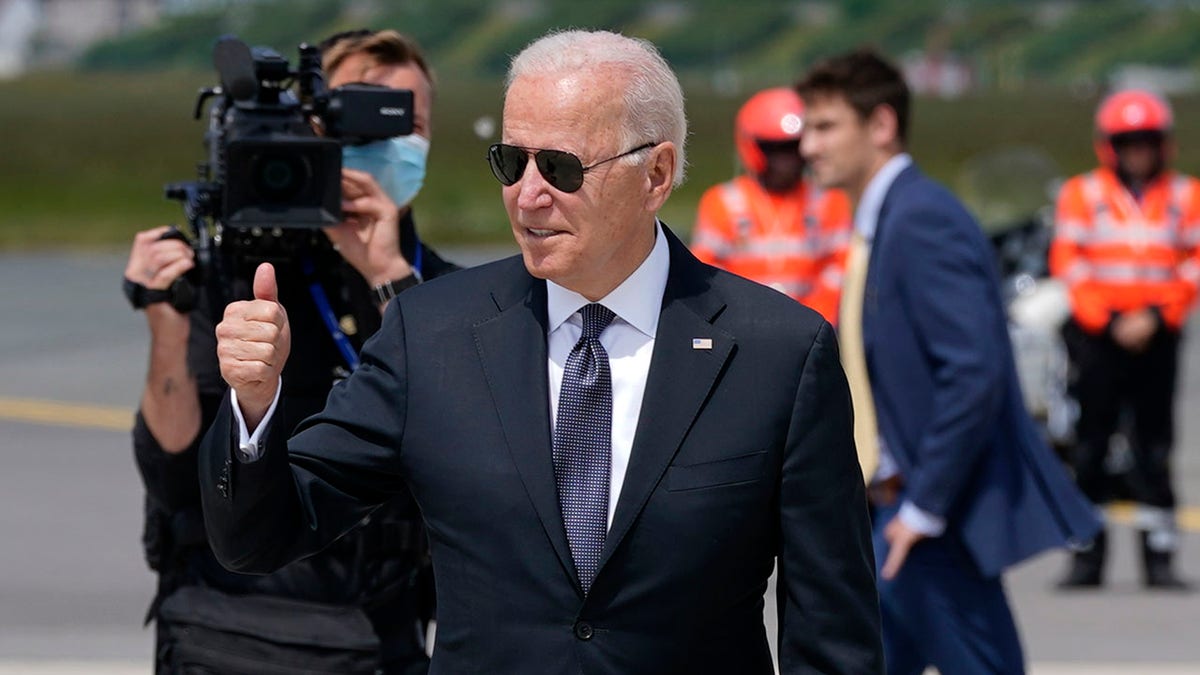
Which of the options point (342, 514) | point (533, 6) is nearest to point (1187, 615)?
point (342, 514)

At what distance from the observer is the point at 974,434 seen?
4.74 meters

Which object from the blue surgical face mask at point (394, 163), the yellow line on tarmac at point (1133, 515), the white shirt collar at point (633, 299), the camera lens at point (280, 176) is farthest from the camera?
the yellow line on tarmac at point (1133, 515)

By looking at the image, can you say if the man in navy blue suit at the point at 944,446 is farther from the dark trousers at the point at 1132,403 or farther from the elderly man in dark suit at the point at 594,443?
the dark trousers at the point at 1132,403

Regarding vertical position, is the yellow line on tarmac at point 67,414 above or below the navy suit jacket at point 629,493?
below

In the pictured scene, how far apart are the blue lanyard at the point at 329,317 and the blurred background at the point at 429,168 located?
446 mm

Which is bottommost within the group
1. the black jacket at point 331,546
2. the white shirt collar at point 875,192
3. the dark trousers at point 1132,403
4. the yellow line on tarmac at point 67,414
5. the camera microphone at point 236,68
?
the yellow line on tarmac at point 67,414

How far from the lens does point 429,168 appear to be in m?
8.55

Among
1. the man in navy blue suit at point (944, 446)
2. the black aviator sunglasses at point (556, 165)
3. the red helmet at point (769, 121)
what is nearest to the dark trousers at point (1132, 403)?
the red helmet at point (769, 121)

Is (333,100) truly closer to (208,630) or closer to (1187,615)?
(208,630)

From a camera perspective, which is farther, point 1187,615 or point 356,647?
point 1187,615

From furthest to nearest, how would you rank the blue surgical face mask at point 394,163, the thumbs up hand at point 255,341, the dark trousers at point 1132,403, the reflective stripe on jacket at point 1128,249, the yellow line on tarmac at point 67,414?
the yellow line on tarmac at point 67,414
the reflective stripe on jacket at point 1128,249
the dark trousers at point 1132,403
the blue surgical face mask at point 394,163
the thumbs up hand at point 255,341

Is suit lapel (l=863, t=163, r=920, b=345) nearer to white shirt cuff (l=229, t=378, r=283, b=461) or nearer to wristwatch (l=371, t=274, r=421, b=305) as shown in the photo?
wristwatch (l=371, t=274, r=421, b=305)

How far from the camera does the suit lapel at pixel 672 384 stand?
9.18 ft

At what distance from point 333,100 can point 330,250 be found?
0.99 ft
